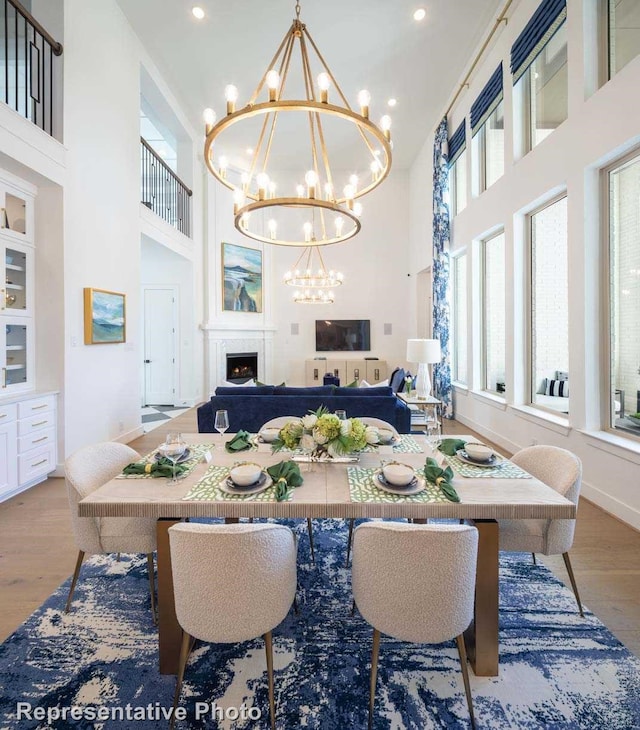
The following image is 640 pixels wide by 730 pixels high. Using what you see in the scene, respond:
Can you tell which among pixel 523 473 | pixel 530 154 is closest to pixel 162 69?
pixel 530 154

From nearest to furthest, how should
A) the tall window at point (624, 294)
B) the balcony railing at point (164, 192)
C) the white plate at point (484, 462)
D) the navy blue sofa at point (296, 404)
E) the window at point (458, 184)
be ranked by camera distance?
the white plate at point (484, 462)
the tall window at point (624, 294)
the navy blue sofa at point (296, 404)
the balcony railing at point (164, 192)
the window at point (458, 184)

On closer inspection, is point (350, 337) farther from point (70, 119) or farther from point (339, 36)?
point (70, 119)

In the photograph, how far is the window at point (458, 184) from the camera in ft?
20.3

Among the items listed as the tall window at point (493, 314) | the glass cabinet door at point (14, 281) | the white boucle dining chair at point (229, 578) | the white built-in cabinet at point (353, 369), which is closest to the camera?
the white boucle dining chair at point (229, 578)

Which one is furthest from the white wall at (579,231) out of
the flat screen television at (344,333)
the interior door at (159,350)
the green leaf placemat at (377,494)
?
the interior door at (159,350)

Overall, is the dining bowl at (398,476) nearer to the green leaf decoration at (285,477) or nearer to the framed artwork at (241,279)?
the green leaf decoration at (285,477)

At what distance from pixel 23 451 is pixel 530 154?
5678mm

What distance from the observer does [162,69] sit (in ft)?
18.4

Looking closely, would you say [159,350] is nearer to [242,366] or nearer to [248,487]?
[242,366]

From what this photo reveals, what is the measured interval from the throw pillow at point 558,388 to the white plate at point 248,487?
11.6ft

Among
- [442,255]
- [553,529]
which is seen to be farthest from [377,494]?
[442,255]

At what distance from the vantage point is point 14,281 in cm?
354

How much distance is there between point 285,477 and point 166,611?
2.30 feet

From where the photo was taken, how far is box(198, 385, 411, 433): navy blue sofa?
405cm
